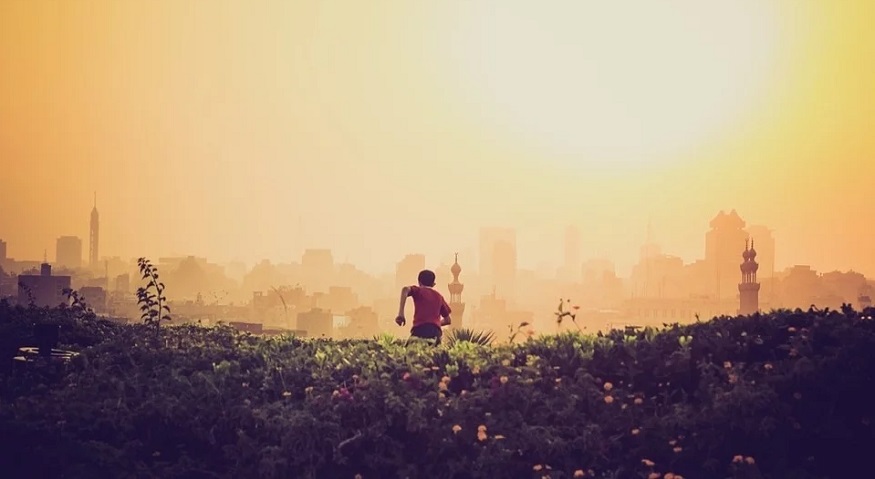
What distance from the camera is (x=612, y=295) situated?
190 metres

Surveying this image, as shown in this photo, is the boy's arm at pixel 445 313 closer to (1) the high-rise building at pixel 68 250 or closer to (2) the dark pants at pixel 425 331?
(2) the dark pants at pixel 425 331

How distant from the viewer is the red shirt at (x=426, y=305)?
1455 centimetres

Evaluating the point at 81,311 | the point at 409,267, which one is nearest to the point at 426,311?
the point at 81,311

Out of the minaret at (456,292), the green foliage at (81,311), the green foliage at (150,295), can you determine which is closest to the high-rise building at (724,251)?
the minaret at (456,292)

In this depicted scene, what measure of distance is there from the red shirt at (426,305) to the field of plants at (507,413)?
319 centimetres

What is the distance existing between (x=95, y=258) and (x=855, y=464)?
152484 millimetres

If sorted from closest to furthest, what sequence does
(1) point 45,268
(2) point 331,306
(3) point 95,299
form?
(1) point 45,268
(3) point 95,299
(2) point 331,306

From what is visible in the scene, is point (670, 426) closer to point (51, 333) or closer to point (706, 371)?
point (706, 371)

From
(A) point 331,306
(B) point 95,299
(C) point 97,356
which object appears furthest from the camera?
(A) point 331,306

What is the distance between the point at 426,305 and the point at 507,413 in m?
5.32

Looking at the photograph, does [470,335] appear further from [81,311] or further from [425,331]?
[81,311]

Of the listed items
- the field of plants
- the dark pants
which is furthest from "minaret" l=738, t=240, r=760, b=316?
the field of plants

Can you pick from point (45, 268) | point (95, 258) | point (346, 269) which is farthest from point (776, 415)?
point (346, 269)

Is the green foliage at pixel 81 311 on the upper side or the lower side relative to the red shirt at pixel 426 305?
lower
